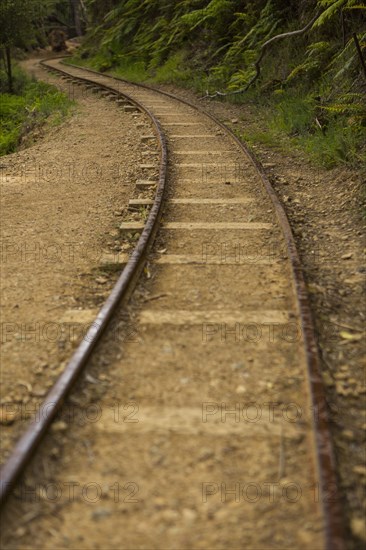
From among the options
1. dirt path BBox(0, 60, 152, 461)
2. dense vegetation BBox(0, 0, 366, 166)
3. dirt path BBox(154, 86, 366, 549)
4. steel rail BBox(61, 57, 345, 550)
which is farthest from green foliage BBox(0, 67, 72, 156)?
steel rail BBox(61, 57, 345, 550)

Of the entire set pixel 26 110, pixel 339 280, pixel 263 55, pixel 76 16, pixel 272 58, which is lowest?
pixel 26 110

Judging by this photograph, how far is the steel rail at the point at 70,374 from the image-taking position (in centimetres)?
249

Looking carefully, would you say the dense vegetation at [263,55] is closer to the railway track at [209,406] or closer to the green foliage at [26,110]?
the green foliage at [26,110]

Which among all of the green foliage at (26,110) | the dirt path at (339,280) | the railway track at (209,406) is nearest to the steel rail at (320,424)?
the railway track at (209,406)

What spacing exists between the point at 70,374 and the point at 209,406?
Answer: 83cm

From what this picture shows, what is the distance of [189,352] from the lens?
3.61 metres

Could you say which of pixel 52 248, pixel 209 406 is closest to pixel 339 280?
pixel 209 406

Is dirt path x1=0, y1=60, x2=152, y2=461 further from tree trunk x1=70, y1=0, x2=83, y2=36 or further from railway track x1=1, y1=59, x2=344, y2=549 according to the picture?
tree trunk x1=70, y1=0, x2=83, y2=36

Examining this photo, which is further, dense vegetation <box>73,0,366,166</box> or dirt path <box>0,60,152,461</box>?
dense vegetation <box>73,0,366,166</box>

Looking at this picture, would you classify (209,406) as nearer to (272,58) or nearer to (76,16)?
(272,58)

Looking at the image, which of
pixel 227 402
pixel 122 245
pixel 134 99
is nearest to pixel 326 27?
pixel 134 99

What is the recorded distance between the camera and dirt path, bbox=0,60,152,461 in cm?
358

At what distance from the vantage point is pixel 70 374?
3.17 m

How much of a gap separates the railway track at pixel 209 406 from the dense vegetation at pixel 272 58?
3535 mm
